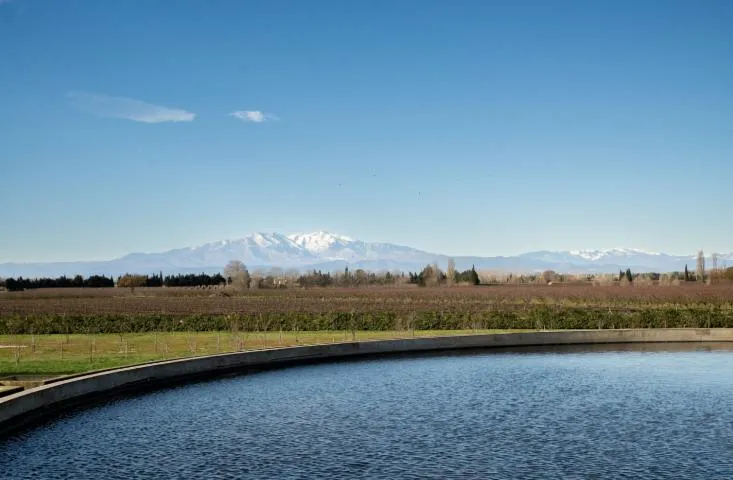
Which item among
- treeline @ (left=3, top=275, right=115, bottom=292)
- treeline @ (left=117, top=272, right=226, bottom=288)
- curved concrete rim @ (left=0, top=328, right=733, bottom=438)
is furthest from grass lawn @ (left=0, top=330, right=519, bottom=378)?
treeline @ (left=117, top=272, right=226, bottom=288)

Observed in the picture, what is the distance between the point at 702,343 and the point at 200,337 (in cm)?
2551

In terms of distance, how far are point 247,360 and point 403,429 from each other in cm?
1122

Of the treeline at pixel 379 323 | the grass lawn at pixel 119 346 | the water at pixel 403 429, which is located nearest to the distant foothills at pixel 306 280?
the treeline at pixel 379 323

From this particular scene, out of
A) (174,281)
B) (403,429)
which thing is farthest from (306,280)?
(403,429)

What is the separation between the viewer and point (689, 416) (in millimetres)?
19547

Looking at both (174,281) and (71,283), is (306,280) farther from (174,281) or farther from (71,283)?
(71,283)

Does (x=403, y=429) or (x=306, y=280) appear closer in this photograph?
(x=403, y=429)

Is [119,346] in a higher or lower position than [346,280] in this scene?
lower

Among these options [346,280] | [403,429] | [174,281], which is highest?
[174,281]

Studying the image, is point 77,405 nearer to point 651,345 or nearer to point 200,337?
point 200,337

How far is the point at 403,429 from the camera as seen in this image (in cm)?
1791

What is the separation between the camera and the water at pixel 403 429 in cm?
1462

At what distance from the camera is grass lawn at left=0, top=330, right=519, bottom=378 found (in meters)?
26.5

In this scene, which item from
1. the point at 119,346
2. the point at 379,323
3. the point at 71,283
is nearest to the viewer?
the point at 119,346
